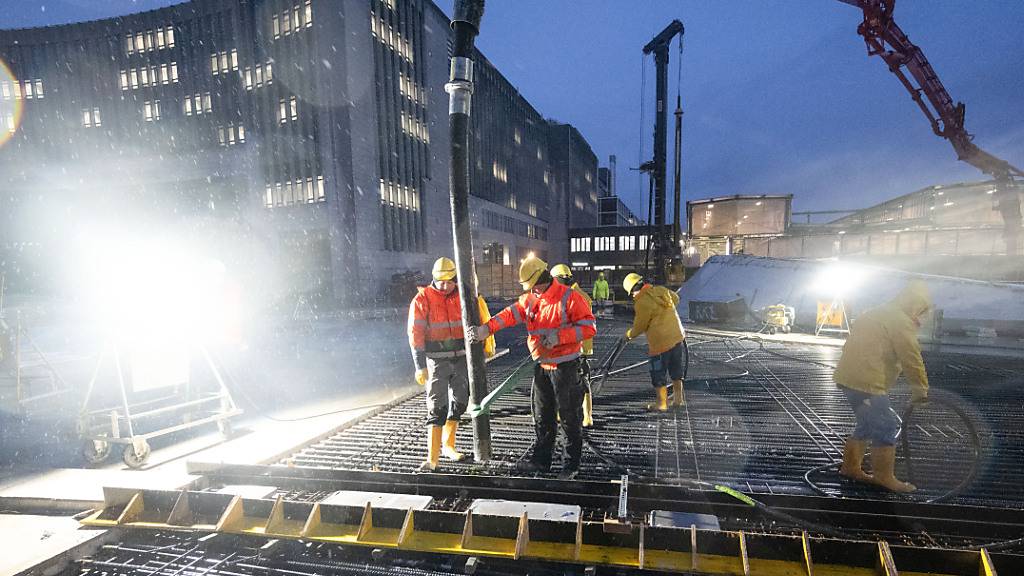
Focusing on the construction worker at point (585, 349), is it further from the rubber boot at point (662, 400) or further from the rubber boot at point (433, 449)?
the rubber boot at point (433, 449)

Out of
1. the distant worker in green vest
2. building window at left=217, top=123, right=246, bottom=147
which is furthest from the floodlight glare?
building window at left=217, top=123, right=246, bottom=147

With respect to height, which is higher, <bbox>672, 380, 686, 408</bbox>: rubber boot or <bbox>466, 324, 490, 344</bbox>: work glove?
<bbox>466, 324, 490, 344</bbox>: work glove

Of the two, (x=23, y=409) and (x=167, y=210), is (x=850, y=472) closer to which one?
(x=23, y=409)

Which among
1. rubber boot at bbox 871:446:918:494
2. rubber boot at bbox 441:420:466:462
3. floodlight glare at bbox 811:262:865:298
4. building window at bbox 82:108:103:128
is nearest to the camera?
rubber boot at bbox 871:446:918:494

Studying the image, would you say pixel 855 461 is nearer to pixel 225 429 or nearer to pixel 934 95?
pixel 225 429

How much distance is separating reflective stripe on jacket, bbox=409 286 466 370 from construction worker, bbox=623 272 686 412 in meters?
2.20

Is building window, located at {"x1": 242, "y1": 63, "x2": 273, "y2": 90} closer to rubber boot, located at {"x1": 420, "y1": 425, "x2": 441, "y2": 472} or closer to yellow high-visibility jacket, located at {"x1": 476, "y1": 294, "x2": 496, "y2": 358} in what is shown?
yellow high-visibility jacket, located at {"x1": 476, "y1": 294, "x2": 496, "y2": 358}

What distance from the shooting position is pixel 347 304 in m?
23.1

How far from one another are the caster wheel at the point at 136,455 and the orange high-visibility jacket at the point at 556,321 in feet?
11.7

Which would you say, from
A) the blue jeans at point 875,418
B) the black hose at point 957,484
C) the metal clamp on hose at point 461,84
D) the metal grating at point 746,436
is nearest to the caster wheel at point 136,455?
the metal grating at point 746,436

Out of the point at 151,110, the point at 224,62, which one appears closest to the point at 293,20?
the point at 224,62

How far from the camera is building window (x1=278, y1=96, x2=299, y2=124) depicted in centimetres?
2389

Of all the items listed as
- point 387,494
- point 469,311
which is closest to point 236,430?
point 387,494

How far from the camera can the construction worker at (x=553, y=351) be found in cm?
353
